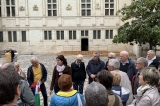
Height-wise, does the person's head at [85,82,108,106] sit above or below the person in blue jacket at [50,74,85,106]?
above

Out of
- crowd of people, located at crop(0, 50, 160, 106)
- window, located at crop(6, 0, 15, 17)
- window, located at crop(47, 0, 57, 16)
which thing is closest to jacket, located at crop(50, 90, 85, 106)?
crowd of people, located at crop(0, 50, 160, 106)

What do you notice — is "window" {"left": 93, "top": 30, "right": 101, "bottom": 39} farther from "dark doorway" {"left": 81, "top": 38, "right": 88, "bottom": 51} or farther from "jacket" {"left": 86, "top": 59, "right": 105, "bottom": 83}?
"jacket" {"left": 86, "top": 59, "right": 105, "bottom": 83}

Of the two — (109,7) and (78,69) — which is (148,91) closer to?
(78,69)

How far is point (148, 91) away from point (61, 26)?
76.5 feet

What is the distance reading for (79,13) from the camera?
Result: 2538cm

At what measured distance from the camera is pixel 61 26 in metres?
25.5

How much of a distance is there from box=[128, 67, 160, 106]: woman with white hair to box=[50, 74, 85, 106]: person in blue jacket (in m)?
0.83

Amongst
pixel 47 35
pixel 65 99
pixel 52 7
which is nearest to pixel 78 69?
pixel 65 99

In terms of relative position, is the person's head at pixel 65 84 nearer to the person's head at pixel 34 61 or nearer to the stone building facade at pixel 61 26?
the person's head at pixel 34 61

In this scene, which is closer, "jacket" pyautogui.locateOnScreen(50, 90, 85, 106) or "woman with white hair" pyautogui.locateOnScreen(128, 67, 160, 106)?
"woman with white hair" pyautogui.locateOnScreen(128, 67, 160, 106)

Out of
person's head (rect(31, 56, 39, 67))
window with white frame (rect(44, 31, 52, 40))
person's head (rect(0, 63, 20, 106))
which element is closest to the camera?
person's head (rect(0, 63, 20, 106))

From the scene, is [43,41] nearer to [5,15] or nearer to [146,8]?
[5,15]

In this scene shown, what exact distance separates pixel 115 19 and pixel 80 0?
16.1 feet

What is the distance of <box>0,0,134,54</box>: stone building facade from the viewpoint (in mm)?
25312
